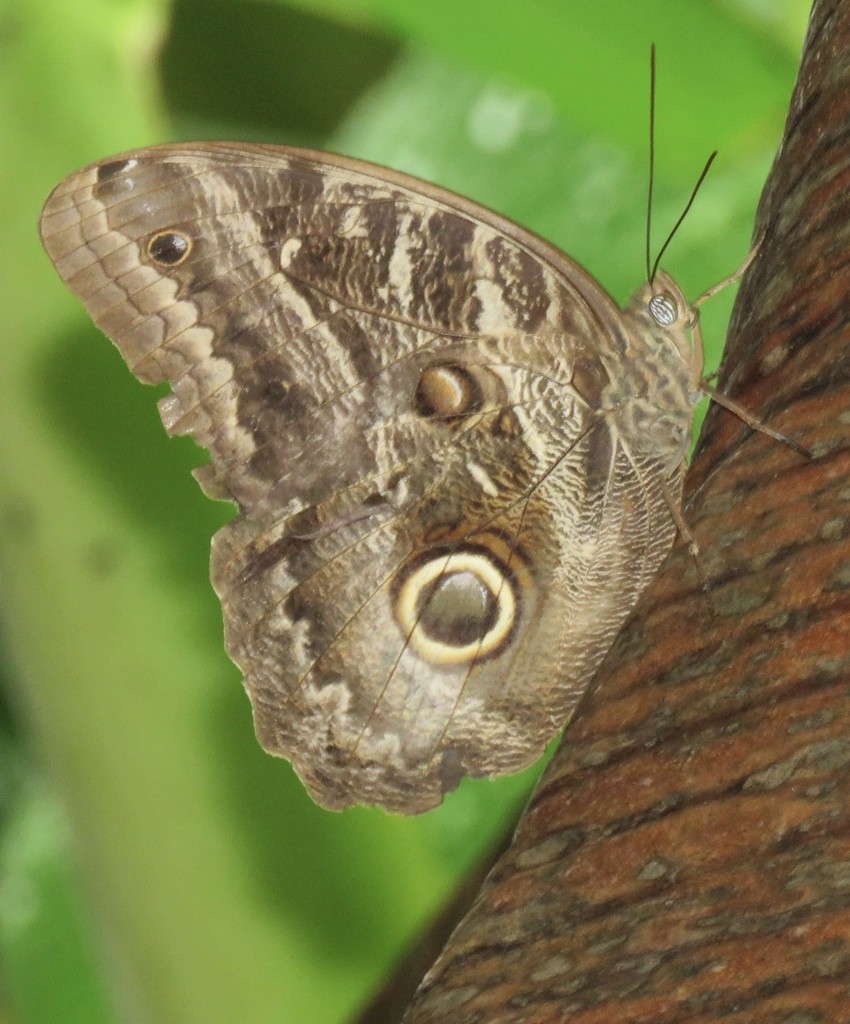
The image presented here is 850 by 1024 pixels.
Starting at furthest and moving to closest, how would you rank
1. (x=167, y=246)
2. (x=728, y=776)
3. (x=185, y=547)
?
1. (x=185, y=547)
2. (x=167, y=246)
3. (x=728, y=776)

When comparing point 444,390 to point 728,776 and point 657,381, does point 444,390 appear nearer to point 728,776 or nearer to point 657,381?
point 657,381

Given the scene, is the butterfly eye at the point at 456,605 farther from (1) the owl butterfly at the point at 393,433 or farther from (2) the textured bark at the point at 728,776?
(2) the textured bark at the point at 728,776

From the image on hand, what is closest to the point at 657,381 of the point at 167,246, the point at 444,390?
the point at 444,390

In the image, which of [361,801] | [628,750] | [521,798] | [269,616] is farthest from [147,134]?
[628,750]

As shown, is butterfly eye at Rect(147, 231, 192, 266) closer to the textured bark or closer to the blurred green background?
the blurred green background

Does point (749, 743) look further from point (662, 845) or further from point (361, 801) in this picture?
point (361, 801)

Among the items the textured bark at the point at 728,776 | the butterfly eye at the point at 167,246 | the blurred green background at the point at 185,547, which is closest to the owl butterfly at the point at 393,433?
the butterfly eye at the point at 167,246
